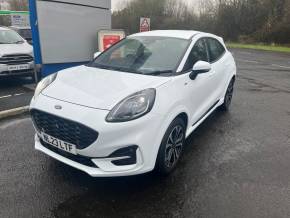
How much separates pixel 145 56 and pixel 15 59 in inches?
188

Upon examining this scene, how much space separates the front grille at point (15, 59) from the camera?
7.24 metres

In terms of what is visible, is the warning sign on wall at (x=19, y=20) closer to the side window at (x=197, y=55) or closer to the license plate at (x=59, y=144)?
the side window at (x=197, y=55)

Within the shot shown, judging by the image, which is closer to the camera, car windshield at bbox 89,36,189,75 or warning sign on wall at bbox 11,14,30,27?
car windshield at bbox 89,36,189,75

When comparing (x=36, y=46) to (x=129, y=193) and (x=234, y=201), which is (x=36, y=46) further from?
(x=234, y=201)

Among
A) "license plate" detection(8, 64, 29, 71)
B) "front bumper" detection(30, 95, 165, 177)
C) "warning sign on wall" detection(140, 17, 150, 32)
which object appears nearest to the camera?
"front bumper" detection(30, 95, 165, 177)

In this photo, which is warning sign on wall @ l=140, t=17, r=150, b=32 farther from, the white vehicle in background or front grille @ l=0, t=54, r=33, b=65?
front grille @ l=0, t=54, r=33, b=65

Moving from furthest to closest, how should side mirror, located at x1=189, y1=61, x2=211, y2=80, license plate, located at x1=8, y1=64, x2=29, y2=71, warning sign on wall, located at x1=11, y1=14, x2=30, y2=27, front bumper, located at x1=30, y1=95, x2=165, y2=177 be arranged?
warning sign on wall, located at x1=11, y1=14, x2=30, y2=27, license plate, located at x1=8, y1=64, x2=29, y2=71, side mirror, located at x1=189, y1=61, x2=211, y2=80, front bumper, located at x1=30, y1=95, x2=165, y2=177

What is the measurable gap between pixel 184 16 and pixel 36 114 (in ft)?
142

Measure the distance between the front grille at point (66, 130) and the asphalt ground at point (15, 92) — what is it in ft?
9.99

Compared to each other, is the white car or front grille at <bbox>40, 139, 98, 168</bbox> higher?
the white car

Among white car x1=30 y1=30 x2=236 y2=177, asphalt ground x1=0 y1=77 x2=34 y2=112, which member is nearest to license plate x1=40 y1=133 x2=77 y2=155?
white car x1=30 y1=30 x2=236 y2=177

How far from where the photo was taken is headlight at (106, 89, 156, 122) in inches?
114

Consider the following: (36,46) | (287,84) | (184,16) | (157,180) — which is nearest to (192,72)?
(157,180)

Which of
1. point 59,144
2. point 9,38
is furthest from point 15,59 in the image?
point 59,144
